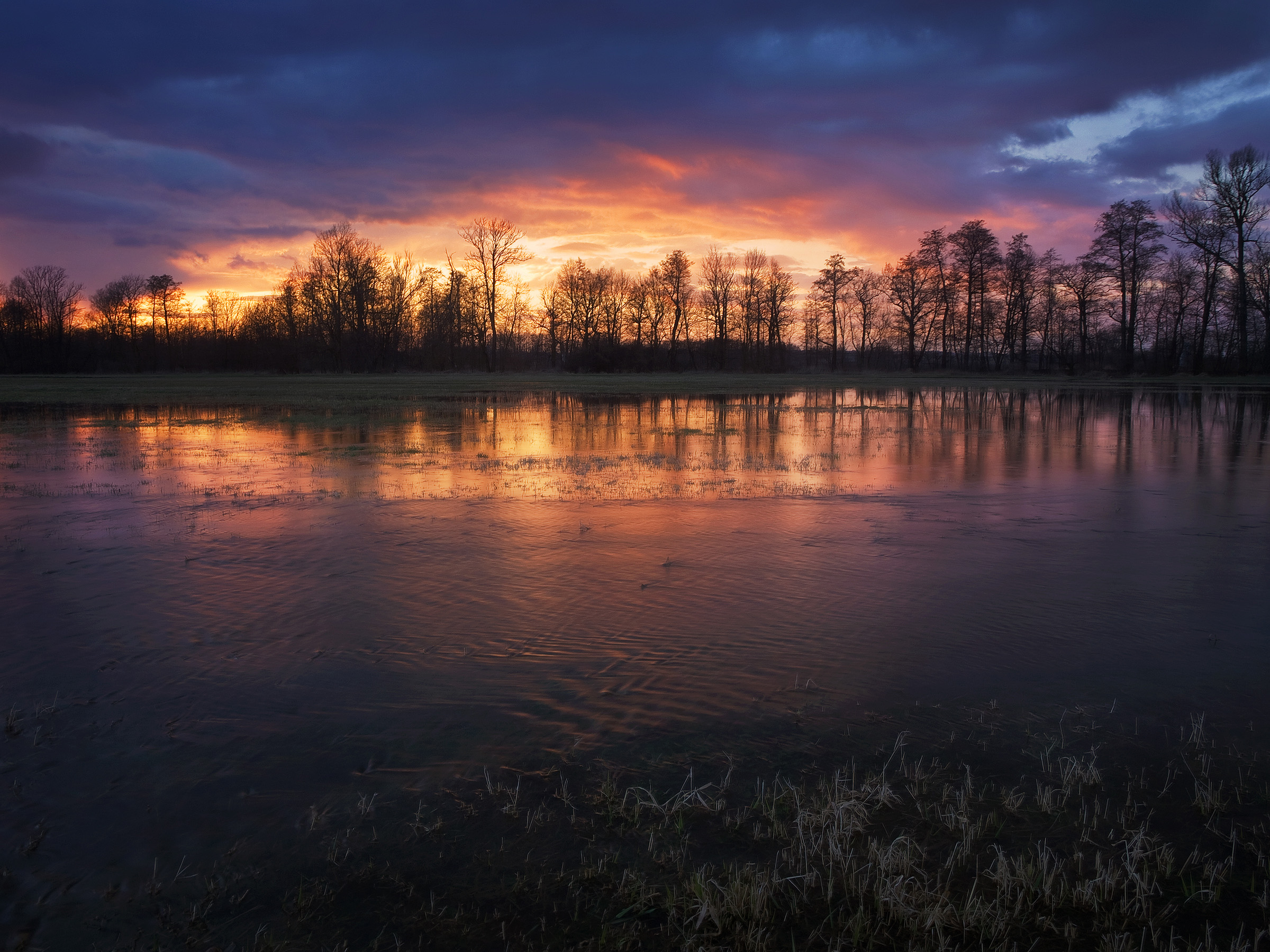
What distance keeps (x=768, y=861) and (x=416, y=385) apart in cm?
5635

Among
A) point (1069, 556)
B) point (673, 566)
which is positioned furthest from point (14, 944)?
point (1069, 556)

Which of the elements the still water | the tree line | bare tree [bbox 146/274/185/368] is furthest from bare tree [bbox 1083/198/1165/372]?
bare tree [bbox 146/274/185/368]

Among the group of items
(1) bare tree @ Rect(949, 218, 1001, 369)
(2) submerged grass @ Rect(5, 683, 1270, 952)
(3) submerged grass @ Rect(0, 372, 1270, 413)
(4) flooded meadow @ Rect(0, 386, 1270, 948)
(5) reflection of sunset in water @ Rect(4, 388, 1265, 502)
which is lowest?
(2) submerged grass @ Rect(5, 683, 1270, 952)

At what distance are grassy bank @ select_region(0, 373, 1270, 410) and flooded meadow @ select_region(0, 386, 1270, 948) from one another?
24471 mm

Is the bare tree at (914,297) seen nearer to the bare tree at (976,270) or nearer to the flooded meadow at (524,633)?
the bare tree at (976,270)

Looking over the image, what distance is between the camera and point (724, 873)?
3.66 metres

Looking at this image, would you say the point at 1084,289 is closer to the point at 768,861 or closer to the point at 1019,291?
the point at 1019,291

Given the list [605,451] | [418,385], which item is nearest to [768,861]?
[605,451]

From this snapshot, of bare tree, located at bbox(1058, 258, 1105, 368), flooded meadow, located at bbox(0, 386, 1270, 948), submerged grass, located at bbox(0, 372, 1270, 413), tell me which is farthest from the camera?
bare tree, located at bbox(1058, 258, 1105, 368)

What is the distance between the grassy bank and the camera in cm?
4078

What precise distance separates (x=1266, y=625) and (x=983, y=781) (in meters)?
4.26

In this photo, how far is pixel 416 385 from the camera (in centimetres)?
5697

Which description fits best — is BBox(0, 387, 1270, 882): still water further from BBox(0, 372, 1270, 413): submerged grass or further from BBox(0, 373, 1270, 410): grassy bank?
BBox(0, 373, 1270, 410): grassy bank

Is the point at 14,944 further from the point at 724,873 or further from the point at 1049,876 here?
the point at 1049,876
